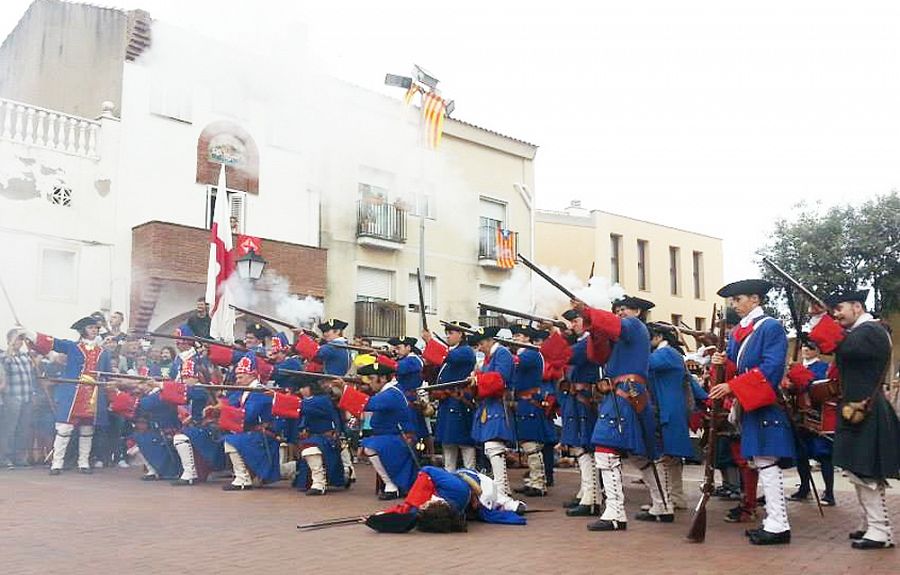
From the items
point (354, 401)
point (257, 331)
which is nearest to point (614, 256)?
point (257, 331)

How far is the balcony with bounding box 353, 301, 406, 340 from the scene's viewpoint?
75.3 ft

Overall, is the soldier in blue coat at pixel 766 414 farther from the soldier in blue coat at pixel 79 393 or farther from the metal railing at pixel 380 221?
the metal railing at pixel 380 221

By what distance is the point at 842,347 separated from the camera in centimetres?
678

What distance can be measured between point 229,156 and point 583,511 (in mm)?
14283

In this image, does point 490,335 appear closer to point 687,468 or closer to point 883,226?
point 687,468

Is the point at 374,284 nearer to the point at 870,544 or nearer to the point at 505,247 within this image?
the point at 505,247

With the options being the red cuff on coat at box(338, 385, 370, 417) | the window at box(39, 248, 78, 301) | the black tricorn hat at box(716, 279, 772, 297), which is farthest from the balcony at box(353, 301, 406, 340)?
the black tricorn hat at box(716, 279, 772, 297)

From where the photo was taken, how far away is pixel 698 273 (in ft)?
115

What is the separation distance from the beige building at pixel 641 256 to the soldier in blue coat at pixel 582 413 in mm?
20082

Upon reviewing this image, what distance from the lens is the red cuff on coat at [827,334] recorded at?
6961 mm

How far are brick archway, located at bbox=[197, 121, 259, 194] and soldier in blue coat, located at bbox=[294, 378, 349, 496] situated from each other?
416 inches

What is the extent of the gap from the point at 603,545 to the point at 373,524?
183 centimetres

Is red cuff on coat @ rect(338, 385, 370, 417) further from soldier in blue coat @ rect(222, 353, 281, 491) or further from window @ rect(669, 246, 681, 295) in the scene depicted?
window @ rect(669, 246, 681, 295)

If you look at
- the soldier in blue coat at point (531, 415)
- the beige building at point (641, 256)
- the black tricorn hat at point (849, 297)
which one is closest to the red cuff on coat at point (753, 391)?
the black tricorn hat at point (849, 297)
